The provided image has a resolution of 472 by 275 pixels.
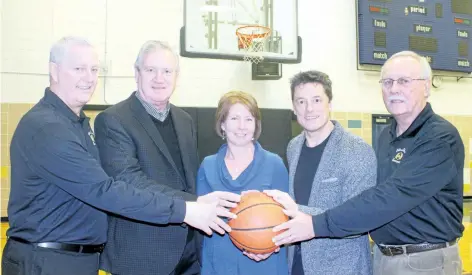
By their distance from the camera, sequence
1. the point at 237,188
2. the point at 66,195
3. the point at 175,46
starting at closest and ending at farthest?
the point at 66,195 < the point at 237,188 < the point at 175,46

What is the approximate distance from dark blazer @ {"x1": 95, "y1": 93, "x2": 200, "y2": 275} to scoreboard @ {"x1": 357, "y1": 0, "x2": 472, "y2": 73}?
14.6 ft

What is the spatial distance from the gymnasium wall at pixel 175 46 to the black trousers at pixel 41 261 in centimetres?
318

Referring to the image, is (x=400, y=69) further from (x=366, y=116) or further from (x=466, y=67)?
(x=466, y=67)

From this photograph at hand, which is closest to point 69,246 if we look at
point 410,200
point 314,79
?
point 314,79

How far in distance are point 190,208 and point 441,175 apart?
48.0 inches

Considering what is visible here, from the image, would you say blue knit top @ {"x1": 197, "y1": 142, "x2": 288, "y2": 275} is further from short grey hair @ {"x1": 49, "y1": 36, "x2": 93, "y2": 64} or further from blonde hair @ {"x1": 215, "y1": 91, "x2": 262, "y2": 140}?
short grey hair @ {"x1": 49, "y1": 36, "x2": 93, "y2": 64}

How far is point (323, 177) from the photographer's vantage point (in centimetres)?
243

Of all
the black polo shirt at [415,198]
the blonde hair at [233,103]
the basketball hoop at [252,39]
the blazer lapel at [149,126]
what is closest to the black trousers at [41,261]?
the blazer lapel at [149,126]

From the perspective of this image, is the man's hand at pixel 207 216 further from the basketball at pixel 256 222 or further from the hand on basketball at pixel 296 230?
the hand on basketball at pixel 296 230

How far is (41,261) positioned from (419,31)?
19.1 feet

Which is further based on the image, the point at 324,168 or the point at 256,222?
the point at 324,168

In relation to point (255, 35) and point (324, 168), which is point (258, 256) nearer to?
point (324, 168)

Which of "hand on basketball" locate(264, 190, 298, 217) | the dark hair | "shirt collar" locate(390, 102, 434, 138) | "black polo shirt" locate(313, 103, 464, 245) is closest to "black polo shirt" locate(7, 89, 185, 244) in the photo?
"hand on basketball" locate(264, 190, 298, 217)

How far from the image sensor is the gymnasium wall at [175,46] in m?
5.15
